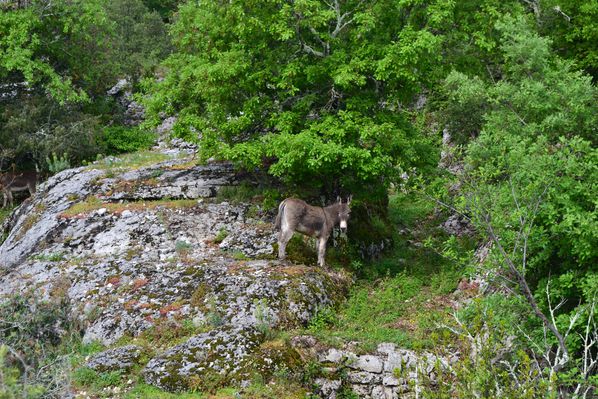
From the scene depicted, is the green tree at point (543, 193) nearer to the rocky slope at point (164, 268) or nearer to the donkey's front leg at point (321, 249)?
the donkey's front leg at point (321, 249)

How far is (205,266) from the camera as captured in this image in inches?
616

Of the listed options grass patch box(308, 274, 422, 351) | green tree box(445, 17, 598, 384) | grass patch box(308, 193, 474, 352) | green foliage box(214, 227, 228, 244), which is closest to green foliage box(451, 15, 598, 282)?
green tree box(445, 17, 598, 384)

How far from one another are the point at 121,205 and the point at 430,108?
46.0ft

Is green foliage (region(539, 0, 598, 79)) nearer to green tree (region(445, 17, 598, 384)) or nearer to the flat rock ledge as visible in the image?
green tree (region(445, 17, 598, 384))

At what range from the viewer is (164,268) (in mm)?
15844

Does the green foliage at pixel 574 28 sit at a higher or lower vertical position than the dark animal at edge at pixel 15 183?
higher

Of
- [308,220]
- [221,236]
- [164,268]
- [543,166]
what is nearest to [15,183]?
[221,236]

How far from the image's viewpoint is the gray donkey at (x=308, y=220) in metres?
16.0

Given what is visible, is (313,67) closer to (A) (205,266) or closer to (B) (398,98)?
(B) (398,98)

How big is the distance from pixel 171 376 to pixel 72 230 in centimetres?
763

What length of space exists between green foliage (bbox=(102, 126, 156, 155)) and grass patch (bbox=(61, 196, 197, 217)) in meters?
9.99

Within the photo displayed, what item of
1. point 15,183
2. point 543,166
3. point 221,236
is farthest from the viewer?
point 15,183

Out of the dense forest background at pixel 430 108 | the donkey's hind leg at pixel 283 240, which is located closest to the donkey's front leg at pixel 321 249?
the donkey's hind leg at pixel 283 240

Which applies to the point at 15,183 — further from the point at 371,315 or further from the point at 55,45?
the point at 371,315
